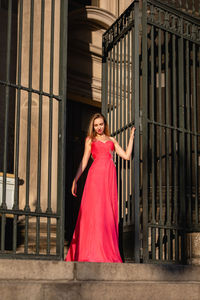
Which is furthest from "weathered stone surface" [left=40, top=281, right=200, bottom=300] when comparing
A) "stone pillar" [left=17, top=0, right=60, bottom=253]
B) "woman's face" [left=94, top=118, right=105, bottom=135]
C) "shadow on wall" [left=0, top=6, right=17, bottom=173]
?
"shadow on wall" [left=0, top=6, right=17, bottom=173]

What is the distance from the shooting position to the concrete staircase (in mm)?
4785

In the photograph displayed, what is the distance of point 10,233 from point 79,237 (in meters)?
1.19

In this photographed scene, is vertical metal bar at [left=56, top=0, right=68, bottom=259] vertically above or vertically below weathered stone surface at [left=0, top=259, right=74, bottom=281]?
above

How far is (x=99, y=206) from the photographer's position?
261 inches

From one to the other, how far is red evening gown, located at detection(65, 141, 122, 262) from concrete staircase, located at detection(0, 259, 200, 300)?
861 mm

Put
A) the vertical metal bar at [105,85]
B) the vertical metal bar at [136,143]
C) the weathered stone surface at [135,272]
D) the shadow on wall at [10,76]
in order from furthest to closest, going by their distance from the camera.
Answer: the shadow on wall at [10,76] < the vertical metal bar at [105,85] < the vertical metal bar at [136,143] < the weathered stone surface at [135,272]

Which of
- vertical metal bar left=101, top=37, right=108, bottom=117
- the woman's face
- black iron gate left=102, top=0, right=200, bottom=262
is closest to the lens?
black iron gate left=102, top=0, right=200, bottom=262

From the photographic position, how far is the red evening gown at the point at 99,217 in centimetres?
647

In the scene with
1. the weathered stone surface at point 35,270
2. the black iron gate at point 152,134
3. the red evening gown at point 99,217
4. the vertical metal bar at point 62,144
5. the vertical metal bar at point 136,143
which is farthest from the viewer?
the black iron gate at point 152,134

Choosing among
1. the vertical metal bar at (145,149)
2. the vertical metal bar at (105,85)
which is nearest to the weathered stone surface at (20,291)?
the vertical metal bar at (145,149)

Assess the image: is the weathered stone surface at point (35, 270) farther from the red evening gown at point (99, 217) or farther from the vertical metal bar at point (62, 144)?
the red evening gown at point (99, 217)

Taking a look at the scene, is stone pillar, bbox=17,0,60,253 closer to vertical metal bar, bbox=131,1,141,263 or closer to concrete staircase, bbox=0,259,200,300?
vertical metal bar, bbox=131,1,141,263

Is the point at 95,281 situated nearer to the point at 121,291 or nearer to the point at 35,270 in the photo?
the point at 121,291

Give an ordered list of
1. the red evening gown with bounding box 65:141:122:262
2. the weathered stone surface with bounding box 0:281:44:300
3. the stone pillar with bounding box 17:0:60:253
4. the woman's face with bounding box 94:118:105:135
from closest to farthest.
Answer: the weathered stone surface with bounding box 0:281:44:300 < the red evening gown with bounding box 65:141:122:262 < the woman's face with bounding box 94:118:105:135 < the stone pillar with bounding box 17:0:60:253
